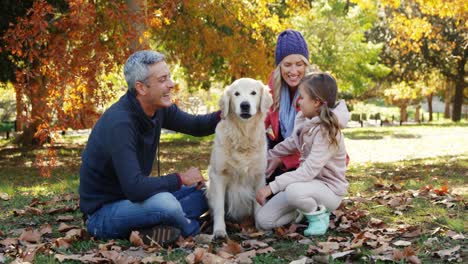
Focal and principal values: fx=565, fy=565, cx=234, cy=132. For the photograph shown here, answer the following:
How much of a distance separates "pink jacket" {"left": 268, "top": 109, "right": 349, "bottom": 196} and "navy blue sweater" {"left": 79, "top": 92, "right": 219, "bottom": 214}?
0.97 m

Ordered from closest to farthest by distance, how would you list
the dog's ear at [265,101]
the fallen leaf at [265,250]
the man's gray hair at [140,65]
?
the fallen leaf at [265,250], the man's gray hair at [140,65], the dog's ear at [265,101]

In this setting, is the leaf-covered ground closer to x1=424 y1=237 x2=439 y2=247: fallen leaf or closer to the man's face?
x1=424 y1=237 x2=439 y2=247: fallen leaf

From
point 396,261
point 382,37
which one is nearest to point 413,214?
point 396,261

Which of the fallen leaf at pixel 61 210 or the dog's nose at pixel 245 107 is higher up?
the dog's nose at pixel 245 107

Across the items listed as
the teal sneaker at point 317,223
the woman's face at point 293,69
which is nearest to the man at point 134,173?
the teal sneaker at point 317,223

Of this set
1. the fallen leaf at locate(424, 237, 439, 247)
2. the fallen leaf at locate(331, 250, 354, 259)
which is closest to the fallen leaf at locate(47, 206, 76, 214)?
the fallen leaf at locate(331, 250, 354, 259)

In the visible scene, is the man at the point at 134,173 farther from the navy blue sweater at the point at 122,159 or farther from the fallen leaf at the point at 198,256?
the fallen leaf at the point at 198,256

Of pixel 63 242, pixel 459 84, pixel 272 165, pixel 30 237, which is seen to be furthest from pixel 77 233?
pixel 459 84

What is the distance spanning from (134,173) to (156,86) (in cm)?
70

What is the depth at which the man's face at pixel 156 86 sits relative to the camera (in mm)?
4246

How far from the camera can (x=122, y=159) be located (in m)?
3.99

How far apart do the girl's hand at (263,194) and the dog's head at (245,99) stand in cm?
60

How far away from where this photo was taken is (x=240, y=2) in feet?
35.9

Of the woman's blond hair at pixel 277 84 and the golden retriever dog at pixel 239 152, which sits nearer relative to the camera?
the golden retriever dog at pixel 239 152
